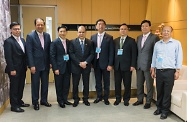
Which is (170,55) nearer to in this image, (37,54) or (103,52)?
(103,52)

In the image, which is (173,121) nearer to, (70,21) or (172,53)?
(172,53)

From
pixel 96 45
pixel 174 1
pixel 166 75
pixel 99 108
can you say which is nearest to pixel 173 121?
pixel 166 75

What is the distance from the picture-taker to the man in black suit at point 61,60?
408 cm

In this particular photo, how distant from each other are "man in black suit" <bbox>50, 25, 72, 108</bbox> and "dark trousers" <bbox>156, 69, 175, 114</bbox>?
5.83 feet

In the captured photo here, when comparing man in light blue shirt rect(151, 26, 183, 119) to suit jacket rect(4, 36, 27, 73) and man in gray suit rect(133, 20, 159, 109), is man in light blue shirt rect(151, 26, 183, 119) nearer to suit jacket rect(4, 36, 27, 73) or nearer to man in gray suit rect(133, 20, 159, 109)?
man in gray suit rect(133, 20, 159, 109)

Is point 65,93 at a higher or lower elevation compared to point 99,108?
higher

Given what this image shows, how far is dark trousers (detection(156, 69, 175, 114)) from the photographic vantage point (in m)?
3.50

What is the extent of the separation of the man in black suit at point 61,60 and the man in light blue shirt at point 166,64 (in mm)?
1706

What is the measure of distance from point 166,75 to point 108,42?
134 centimetres

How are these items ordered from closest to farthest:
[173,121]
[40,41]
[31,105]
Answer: [173,121]
[40,41]
[31,105]

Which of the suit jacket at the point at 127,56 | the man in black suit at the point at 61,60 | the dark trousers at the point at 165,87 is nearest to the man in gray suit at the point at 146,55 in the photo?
the suit jacket at the point at 127,56

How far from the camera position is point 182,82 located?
13.9ft

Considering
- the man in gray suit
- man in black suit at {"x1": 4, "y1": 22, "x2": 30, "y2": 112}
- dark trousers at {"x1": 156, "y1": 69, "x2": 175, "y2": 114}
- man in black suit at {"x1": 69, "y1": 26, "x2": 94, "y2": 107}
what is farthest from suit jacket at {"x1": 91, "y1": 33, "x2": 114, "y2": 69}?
man in black suit at {"x1": 4, "y1": 22, "x2": 30, "y2": 112}

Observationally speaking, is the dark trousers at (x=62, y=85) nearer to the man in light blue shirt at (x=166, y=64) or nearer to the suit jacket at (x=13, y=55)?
the suit jacket at (x=13, y=55)
